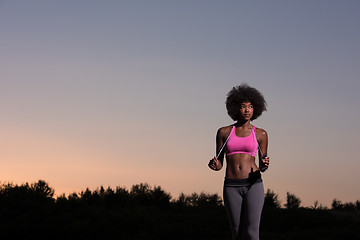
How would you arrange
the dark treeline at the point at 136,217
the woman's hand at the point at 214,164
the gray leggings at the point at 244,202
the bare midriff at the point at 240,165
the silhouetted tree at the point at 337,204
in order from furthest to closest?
the silhouetted tree at the point at 337,204, the dark treeline at the point at 136,217, the woman's hand at the point at 214,164, the bare midriff at the point at 240,165, the gray leggings at the point at 244,202

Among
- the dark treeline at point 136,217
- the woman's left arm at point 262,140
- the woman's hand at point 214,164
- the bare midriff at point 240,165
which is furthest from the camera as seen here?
the dark treeline at point 136,217

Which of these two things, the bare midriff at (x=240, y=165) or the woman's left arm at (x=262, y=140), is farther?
the woman's left arm at (x=262, y=140)

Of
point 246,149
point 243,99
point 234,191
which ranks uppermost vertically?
point 243,99

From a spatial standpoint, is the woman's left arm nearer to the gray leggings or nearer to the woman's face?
the woman's face

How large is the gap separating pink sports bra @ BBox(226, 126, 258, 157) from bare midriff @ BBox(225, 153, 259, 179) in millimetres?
61

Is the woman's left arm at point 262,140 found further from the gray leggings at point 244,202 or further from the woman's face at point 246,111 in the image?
the gray leggings at point 244,202

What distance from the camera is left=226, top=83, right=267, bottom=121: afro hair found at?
782cm

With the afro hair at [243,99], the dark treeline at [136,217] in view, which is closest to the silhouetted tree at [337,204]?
the dark treeline at [136,217]

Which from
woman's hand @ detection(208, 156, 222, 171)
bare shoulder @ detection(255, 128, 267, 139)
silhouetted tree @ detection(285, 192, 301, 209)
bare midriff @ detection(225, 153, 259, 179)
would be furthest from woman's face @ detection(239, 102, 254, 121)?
silhouetted tree @ detection(285, 192, 301, 209)

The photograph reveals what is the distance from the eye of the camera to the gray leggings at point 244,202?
A: 719 cm

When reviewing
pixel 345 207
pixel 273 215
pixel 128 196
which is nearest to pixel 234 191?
pixel 273 215

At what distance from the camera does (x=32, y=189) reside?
1912 cm

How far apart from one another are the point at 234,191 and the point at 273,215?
11560 mm

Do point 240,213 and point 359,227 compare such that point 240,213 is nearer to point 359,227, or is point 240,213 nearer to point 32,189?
point 359,227
